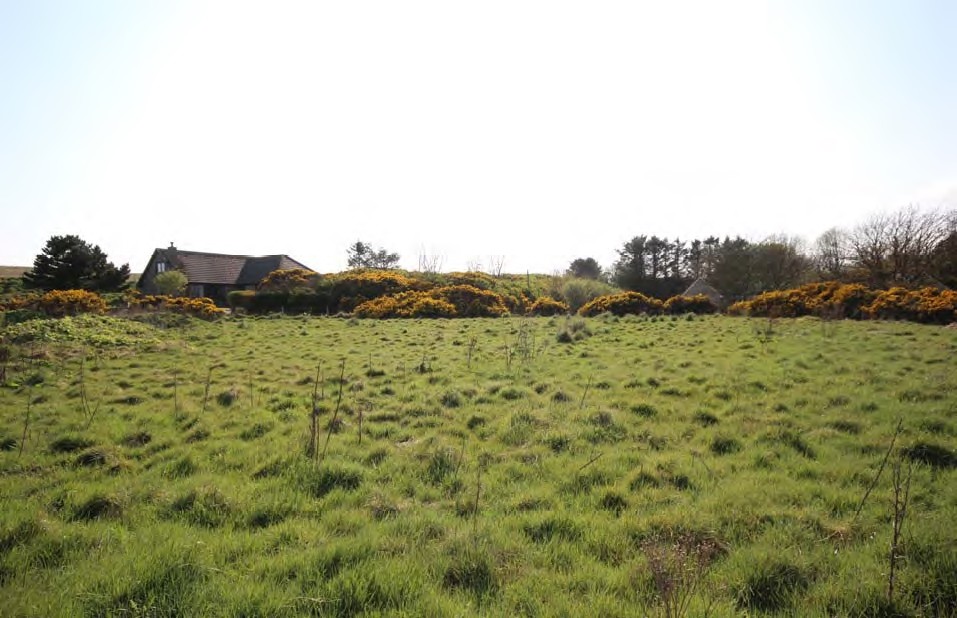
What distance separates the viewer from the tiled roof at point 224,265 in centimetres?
4384

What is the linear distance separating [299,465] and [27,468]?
325 cm

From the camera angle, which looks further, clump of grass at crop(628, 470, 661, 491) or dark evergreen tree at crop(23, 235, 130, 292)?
dark evergreen tree at crop(23, 235, 130, 292)

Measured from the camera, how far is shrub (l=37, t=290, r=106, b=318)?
18922 millimetres

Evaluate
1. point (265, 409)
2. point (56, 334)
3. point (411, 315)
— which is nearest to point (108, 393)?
point (265, 409)

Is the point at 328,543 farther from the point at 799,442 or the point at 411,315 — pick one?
the point at 411,315

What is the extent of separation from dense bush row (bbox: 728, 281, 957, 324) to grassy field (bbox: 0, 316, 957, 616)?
31.5 feet

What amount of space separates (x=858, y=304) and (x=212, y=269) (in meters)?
51.6

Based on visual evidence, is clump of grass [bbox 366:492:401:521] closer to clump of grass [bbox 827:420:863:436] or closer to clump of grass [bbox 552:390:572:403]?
clump of grass [bbox 552:390:572:403]

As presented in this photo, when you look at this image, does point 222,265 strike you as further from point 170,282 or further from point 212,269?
point 170,282

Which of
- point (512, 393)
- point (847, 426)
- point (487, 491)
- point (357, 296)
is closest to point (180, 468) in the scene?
point (487, 491)

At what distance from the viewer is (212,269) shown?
1793 inches

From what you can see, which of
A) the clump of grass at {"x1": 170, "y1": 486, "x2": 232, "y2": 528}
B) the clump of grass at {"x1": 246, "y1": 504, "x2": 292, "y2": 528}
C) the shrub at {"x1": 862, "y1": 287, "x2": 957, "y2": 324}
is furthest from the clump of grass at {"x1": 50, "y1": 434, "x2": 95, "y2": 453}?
the shrub at {"x1": 862, "y1": 287, "x2": 957, "y2": 324}

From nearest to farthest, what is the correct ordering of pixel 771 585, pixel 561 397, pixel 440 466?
1. pixel 771 585
2. pixel 440 466
3. pixel 561 397

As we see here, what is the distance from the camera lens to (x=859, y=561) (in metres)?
3.19
